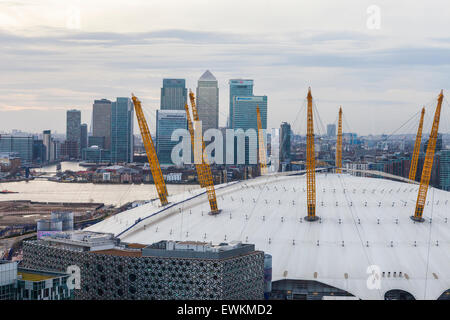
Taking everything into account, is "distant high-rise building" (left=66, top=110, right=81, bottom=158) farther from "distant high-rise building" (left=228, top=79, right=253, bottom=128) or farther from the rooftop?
the rooftop

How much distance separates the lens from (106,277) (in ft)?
52.4

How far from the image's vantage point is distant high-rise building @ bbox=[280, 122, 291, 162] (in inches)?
2653

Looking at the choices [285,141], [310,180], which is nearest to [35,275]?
[310,180]

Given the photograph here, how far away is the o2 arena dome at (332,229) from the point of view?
54.5ft

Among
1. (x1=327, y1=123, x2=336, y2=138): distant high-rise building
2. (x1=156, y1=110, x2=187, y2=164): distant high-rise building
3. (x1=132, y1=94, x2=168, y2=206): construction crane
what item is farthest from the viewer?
(x1=156, y1=110, x2=187, y2=164): distant high-rise building

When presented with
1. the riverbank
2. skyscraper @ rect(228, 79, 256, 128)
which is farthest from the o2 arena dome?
skyscraper @ rect(228, 79, 256, 128)

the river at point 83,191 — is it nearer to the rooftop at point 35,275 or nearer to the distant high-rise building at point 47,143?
the distant high-rise building at point 47,143

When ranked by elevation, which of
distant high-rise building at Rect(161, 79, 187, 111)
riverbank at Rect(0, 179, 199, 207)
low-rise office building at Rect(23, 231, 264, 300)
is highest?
distant high-rise building at Rect(161, 79, 187, 111)

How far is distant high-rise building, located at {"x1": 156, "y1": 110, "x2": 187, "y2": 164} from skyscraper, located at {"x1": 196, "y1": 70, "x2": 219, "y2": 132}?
3390 millimetres

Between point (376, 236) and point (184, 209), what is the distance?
687 cm

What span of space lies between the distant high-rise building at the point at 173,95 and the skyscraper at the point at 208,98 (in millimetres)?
5296

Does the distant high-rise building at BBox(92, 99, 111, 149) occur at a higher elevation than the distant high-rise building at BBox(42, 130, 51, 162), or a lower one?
higher

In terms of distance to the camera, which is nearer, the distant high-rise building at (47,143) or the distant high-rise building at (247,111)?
the distant high-rise building at (247,111)

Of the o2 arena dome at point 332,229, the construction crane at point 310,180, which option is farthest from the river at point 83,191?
the construction crane at point 310,180
